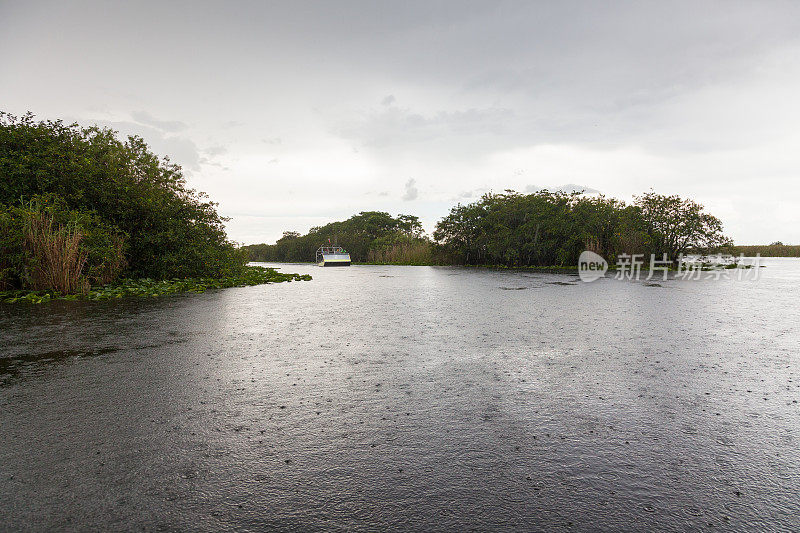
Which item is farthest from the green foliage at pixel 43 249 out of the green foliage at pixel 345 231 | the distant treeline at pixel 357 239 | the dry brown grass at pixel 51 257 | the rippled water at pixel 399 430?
the green foliage at pixel 345 231

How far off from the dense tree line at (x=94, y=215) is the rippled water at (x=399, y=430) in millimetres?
6339

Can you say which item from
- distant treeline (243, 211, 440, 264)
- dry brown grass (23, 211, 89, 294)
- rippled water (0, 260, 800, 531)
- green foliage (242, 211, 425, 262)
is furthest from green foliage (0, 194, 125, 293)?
green foliage (242, 211, 425, 262)

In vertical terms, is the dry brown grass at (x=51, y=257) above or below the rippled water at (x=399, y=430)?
above

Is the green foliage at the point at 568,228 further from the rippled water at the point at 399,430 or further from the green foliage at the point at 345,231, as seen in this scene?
the green foliage at the point at 345,231

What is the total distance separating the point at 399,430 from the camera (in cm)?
310

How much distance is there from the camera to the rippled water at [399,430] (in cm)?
213

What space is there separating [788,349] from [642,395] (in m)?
3.60

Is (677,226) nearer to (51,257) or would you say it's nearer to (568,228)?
(568,228)

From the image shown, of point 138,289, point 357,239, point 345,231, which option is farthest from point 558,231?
point 345,231

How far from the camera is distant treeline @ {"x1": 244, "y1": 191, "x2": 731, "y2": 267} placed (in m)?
30.3

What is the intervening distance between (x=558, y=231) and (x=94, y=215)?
1155 inches

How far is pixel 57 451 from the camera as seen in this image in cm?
275

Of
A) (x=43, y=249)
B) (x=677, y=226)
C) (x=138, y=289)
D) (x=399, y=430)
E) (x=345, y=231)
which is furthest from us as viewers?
(x=345, y=231)

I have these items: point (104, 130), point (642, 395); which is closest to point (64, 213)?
point (104, 130)
